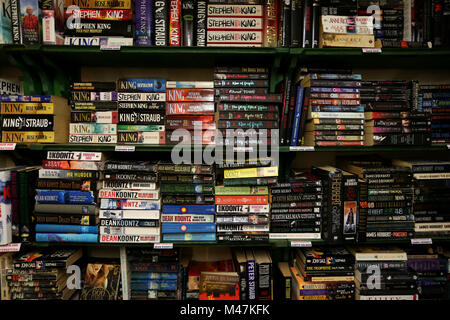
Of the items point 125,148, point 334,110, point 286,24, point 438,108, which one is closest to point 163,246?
point 125,148

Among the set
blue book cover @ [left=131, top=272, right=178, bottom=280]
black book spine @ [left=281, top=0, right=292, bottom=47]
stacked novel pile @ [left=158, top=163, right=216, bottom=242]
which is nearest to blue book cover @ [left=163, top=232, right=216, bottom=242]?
stacked novel pile @ [left=158, top=163, right=216, bottom=242]

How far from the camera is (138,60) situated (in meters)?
1.72

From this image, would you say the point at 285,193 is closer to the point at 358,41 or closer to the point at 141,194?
the point at 141,194

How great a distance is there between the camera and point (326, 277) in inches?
63.2

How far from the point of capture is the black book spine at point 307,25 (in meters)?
1.55

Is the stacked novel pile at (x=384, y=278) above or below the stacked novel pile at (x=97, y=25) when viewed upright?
below

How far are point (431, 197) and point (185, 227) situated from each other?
155 cm

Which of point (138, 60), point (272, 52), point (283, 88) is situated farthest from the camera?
point (138, 60)

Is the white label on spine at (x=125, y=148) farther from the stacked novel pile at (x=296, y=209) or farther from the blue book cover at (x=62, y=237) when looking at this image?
the stacked novel pile at (x=296, y=209)

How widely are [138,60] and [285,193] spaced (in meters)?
1.33

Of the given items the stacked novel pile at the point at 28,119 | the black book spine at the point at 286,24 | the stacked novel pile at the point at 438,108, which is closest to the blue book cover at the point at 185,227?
the stacked novel pile at the point at 28,119

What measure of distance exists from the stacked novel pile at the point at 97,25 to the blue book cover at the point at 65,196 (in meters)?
0.91

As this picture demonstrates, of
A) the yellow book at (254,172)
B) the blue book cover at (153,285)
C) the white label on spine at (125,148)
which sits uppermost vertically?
the white label on spine at (125,148)
